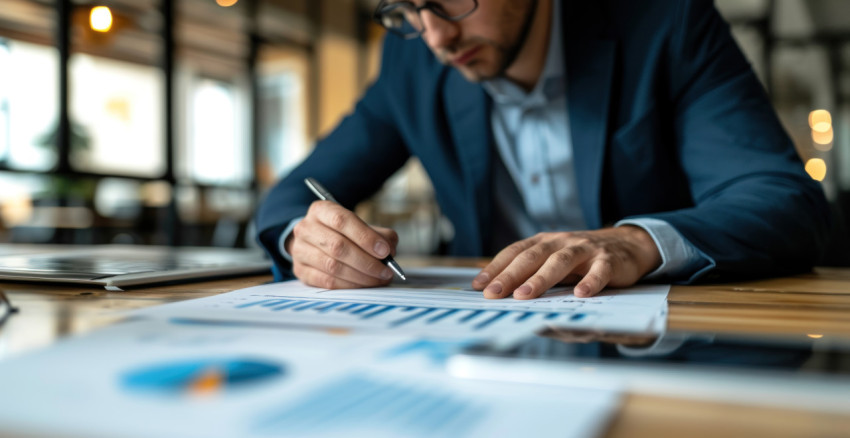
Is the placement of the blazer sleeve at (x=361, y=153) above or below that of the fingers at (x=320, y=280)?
above

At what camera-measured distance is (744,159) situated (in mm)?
1000

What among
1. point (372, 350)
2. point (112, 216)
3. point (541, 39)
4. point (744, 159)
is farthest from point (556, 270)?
point (112, 216)

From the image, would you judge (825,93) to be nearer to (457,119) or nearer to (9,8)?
(457,119)

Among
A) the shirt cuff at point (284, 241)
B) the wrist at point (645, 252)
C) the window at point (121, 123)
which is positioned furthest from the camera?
the window at point (121, 123)

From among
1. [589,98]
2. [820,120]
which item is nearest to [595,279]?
[589,98]

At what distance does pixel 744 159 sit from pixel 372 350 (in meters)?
0.83

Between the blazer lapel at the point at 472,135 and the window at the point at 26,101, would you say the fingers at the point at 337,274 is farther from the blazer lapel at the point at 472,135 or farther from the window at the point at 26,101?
the window at the point at 26,101

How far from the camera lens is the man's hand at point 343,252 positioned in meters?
0.78

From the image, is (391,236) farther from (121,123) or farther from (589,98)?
(121,123)

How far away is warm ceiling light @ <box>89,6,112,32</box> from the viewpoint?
2807mm

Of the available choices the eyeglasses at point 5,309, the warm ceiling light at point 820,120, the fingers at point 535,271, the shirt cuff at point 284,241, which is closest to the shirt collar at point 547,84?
the shirt cuff at point 284,241

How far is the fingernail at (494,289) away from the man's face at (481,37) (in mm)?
627

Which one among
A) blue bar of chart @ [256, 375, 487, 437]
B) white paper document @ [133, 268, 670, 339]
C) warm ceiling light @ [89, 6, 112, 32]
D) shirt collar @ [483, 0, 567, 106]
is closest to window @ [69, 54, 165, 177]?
warm ceiling light @ [89, 6, 112, 32]

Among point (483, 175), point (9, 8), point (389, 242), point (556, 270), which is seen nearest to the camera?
point (556, 270)
